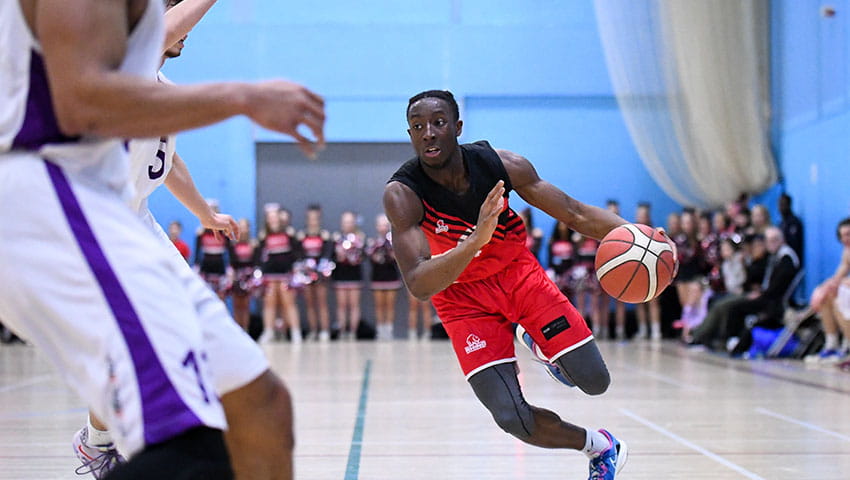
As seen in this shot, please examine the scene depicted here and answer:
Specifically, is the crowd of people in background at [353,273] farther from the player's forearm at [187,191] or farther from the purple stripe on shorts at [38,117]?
the purple stripe on shorts at [38,117]

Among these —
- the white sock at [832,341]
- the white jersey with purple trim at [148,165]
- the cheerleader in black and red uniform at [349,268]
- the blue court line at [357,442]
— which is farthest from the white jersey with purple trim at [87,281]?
the cheerleader in black and red uniform at [349,268]

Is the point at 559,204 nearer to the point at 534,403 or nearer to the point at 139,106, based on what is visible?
the point at 139,106

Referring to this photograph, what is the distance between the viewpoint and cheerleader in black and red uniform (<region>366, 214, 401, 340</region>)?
52.0ft

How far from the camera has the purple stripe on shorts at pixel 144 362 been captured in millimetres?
1645

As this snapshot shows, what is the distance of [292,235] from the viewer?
51.5 ft

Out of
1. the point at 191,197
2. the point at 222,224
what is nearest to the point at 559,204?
the point at 222,224

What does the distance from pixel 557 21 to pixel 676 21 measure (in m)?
3.59

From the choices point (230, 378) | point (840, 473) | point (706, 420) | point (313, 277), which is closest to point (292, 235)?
point (313, 277)

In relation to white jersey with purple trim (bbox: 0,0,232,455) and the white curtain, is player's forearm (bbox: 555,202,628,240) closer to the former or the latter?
white jersey with purple trim (bbox: 0,0,232,455)

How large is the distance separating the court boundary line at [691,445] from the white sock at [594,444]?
2.88 ft

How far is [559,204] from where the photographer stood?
165 inches

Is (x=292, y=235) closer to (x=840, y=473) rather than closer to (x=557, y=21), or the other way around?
(x=557, y=21)

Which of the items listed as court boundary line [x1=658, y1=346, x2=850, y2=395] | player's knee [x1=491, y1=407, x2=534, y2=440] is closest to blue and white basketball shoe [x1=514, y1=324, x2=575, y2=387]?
player's knee [x1=491, y1=407, x2=534, y2=440]

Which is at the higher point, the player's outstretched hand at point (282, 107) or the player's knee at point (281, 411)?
the player's outstretched hand at point (282, 107)
